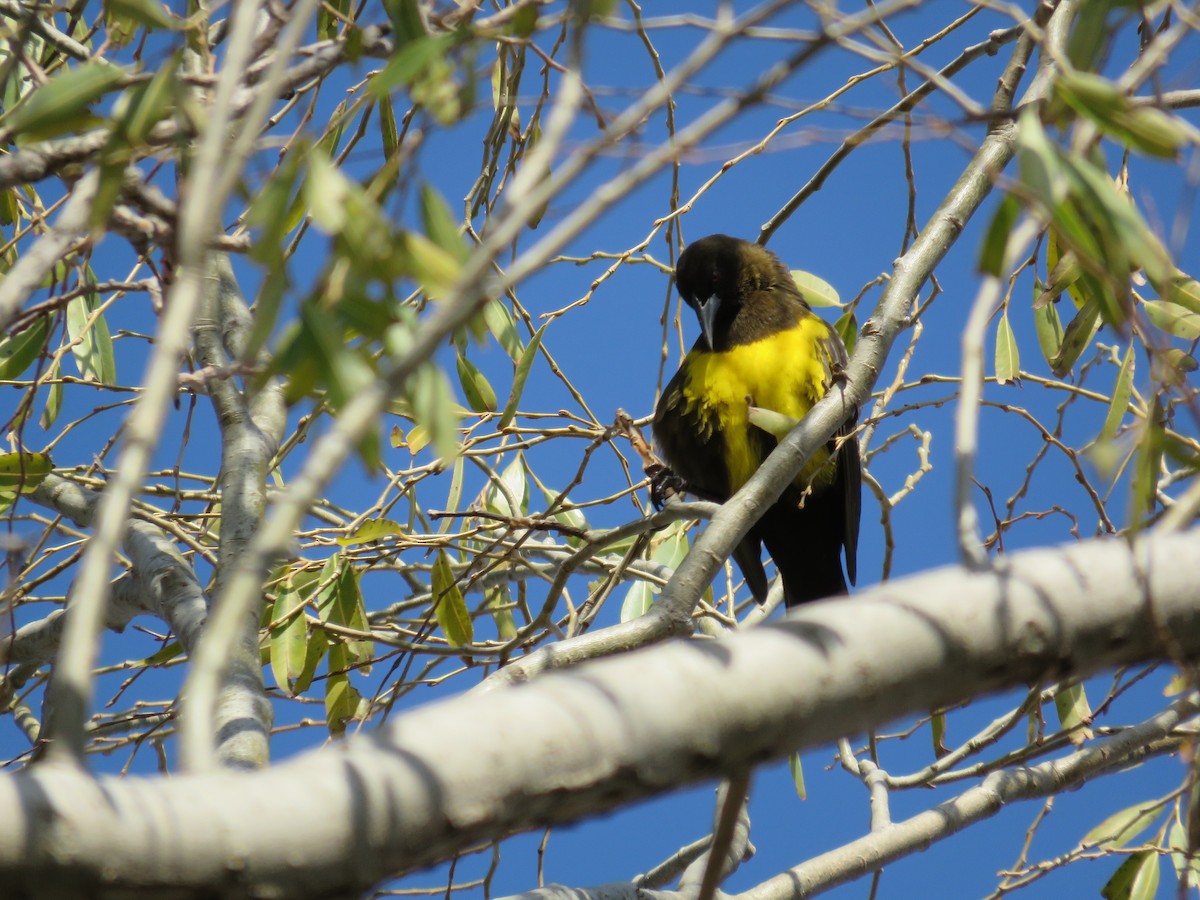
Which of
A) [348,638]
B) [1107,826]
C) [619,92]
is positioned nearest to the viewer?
[619,92]

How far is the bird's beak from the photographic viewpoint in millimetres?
3883

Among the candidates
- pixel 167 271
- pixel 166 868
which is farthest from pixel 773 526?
pixel 166 868

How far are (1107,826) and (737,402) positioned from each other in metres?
1.50

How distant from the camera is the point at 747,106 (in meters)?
1.04

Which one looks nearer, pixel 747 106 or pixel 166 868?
pixel 166 868

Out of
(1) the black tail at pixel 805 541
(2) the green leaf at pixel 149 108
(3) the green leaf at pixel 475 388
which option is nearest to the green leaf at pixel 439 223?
(2) the green leaf at pixel 149 108

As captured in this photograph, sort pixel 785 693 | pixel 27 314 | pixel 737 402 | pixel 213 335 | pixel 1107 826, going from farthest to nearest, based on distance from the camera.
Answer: pixel 737 402 < pixel 1107 826 < pixel 213 335 < pixel 27 314 < pixel 785 693

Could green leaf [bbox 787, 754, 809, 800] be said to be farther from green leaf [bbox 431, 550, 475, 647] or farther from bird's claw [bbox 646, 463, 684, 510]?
green leaf [bbox 431, 550, 475, 647]

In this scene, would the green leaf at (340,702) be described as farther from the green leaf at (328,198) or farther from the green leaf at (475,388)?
the green leaf at (328,198)

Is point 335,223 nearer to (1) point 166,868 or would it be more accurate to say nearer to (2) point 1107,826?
(1) point 166,868

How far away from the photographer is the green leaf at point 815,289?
319 cm

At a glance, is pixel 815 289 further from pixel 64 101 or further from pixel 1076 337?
pixel 64 101

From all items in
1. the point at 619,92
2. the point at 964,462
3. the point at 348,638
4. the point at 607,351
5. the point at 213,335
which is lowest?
the point at 964,462

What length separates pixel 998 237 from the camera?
42.8 inches
